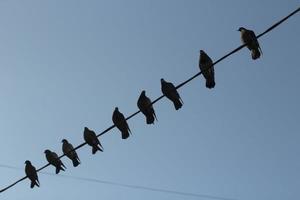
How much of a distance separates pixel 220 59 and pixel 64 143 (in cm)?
831

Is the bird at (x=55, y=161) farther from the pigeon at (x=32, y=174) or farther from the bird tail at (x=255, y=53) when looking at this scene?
the bird tail at (x=255, y=53)

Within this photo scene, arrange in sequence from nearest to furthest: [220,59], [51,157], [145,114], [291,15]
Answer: [291,15]
[220,59]
[145,114]
[51,157]

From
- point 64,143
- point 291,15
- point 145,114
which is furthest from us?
point 64,143

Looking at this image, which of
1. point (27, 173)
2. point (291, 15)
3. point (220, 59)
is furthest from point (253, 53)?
point (27, 173)

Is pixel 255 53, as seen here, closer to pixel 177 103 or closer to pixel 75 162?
pixel 177 103

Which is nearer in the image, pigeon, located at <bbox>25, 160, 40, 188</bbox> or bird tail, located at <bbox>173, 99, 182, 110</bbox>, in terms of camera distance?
bird tail, located at <bbox>173, 99, 182, 110</bbox>

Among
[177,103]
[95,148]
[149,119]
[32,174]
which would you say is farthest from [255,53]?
[32,174]

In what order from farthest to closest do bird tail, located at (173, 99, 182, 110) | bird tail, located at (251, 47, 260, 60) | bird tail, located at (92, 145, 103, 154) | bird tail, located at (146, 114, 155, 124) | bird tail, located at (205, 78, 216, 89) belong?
bird tail, located at (92, 145, 103, 154)
bird tail, located at (173, 99, 182, 110)
bird tail, located at (146, 114, 155, 124)
bird tail, located at (205, 78, 216, 89)
bird tail, located at (251, 47, 260, 60)

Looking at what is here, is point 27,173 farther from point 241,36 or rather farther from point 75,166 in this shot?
point 241,36

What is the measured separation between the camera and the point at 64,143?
56.5 ft

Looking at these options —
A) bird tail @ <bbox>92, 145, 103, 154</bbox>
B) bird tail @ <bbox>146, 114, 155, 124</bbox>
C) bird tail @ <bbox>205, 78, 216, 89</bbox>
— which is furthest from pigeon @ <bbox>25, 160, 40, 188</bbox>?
bird tail @ <bbox>205, 78, 216, 89</bbox>

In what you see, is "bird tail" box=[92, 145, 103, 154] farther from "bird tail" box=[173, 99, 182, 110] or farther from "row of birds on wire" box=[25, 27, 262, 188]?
"bird tail" box=[173, 99, 182, 110]

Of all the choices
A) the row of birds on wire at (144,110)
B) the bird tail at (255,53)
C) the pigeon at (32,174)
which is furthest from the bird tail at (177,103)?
the pigeon at (32,174)

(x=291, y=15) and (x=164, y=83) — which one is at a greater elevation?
(x=164, y=83)
